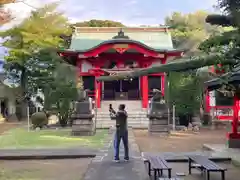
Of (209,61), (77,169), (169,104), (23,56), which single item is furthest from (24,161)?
(23,56)

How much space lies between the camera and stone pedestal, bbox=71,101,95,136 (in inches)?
794

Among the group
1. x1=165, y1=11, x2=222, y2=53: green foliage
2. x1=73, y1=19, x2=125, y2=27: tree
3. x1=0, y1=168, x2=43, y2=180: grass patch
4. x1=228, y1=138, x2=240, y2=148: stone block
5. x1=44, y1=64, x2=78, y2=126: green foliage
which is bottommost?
x1=0, y1=168, x2=43, y2=180: grass patch

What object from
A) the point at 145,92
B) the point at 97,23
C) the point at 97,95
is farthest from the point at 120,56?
the point at 97,23

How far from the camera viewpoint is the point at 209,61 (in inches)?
221

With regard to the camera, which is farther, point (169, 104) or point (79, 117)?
point (169, 104)

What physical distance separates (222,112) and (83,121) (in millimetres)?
12115

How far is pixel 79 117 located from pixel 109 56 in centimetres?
1001

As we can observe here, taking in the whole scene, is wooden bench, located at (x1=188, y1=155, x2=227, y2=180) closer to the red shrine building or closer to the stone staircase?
the stone staircase

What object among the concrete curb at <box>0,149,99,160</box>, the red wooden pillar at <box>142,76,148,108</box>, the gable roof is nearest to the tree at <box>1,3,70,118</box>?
the gable roof

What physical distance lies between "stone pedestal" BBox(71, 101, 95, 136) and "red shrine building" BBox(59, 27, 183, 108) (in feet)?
17.4

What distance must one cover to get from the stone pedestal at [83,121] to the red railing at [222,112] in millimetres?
10816

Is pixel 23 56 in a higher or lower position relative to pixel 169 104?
higher

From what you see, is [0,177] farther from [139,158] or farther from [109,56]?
[109,56]

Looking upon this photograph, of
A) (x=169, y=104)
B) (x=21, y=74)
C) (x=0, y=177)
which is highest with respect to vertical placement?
(x=21, y=74)
